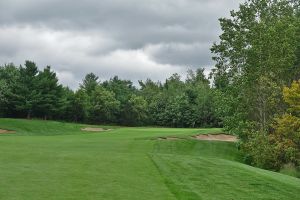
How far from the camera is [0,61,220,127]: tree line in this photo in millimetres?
73375

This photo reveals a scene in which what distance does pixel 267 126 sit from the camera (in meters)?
33.8

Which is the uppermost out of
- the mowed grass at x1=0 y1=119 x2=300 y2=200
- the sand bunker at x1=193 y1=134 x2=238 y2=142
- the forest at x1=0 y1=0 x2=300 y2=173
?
the forest at x1=0 y1=0 x2=300 y2=173

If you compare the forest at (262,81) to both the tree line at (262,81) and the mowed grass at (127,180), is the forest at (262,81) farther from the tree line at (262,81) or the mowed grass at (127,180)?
the mowed grass at (127,180)

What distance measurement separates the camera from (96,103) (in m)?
88.4

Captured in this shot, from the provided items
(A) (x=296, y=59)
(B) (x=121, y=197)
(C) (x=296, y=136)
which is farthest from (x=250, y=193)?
(A) (x=296, y=59)

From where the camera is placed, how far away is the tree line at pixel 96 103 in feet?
241

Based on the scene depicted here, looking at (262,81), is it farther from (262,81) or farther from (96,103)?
(96,103)

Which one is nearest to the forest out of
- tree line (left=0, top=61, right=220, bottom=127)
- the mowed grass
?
the mowed grass

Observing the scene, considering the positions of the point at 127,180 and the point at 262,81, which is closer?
the point at 127,180

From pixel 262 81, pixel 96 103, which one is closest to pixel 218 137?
pixel 262 81

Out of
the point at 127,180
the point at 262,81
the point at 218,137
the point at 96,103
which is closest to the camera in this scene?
the point at 127,180

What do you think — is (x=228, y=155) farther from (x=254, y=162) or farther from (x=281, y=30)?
(x=281, y=30)

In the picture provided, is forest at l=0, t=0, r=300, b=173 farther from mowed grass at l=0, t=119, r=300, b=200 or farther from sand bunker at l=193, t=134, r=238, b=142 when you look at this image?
mowed grass at l=0, t=119, r=300, b=200

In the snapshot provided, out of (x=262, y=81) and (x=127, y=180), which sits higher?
(x=262, y=81)
